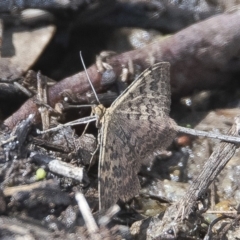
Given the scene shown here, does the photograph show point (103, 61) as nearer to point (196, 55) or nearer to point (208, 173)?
point (196, 55)

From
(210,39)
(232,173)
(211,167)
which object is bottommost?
(232,173)

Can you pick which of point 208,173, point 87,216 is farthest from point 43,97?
point 208,173

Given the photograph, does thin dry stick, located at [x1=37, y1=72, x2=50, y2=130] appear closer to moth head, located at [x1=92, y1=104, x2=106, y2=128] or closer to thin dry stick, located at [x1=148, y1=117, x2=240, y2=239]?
moth head, located at [x1=92, y1=104, x2=106, y2=128]

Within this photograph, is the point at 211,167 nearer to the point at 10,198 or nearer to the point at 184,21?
the point at 10,198

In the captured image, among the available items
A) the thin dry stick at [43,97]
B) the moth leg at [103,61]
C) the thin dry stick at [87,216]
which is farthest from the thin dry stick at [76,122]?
the thin dry stick at [87,216]

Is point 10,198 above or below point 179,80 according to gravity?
below

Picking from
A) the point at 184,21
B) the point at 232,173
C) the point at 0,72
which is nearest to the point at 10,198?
the point at 0,72

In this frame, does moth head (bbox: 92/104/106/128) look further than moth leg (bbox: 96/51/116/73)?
No

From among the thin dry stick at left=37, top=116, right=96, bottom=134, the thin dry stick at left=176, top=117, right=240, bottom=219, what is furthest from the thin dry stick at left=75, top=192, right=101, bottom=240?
the thin dry stick at left=37, top=116, right=96, bottom=134
